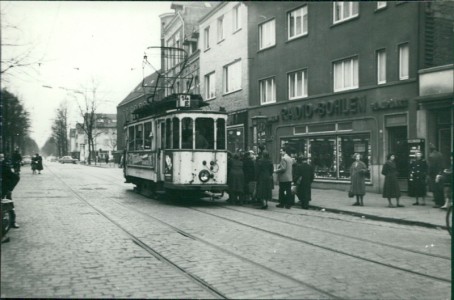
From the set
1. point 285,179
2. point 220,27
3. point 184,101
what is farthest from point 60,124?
point 285,179

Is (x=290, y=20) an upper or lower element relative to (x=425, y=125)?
upper

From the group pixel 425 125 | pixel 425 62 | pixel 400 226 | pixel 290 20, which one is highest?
pixel 290 20

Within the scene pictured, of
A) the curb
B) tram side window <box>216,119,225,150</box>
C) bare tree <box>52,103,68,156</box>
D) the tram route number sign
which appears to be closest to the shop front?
the curb

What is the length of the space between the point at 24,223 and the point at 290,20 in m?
15.5

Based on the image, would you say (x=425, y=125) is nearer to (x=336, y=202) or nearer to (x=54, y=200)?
(x=336, y=202)

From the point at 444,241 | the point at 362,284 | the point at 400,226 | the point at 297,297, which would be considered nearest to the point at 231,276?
the point at 297,297

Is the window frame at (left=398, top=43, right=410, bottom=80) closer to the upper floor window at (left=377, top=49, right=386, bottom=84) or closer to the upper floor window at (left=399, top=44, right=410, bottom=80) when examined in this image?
the upper floor window at (left=399, top=44, right=410, bottom=80)

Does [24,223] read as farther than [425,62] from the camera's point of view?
No

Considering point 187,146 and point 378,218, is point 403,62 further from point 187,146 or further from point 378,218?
point 187,146

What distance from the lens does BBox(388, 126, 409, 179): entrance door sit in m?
17.6

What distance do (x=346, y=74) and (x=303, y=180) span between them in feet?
24.2

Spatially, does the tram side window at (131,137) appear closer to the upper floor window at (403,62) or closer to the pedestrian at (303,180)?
the pedestrian at (303,180)

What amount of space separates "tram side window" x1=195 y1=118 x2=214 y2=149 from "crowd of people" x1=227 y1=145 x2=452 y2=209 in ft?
3.10

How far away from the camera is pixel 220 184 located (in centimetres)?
1495
